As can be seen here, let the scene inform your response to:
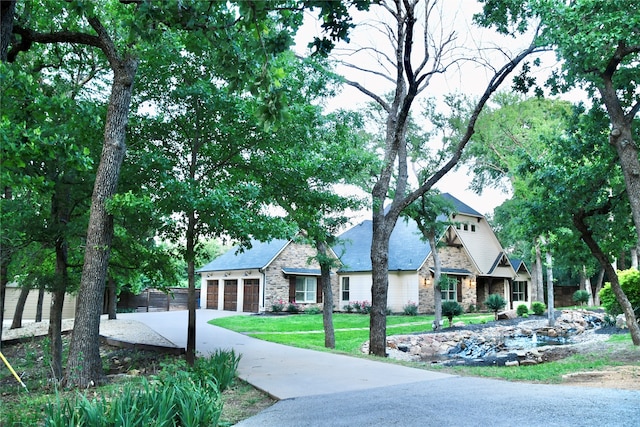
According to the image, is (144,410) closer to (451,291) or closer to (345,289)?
(345,289)

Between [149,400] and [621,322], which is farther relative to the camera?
[621,322]

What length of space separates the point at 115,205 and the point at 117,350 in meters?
7.34

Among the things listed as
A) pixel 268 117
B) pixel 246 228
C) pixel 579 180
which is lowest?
pixel 246 228

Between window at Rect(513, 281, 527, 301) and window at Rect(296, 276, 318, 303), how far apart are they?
582 inches

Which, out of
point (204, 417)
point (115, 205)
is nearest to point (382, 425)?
point (204, 417)

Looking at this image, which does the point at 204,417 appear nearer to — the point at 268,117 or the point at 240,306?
the point at 268,117

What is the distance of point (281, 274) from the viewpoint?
29.6 metres

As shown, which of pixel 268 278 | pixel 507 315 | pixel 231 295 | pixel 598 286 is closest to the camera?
pixel 507 315

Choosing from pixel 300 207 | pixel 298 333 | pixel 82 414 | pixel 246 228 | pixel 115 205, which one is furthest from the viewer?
pixel 298 333

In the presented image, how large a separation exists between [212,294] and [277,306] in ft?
26.1

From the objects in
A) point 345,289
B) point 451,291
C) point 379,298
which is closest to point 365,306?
→ point 345,289

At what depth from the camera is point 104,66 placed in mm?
11273

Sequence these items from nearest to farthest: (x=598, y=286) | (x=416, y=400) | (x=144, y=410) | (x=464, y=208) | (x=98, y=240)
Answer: (x=144, y=410) → (x=416, y=400) → (x=98, y=240) → (x=464, y=208) → (x=598, y=286)

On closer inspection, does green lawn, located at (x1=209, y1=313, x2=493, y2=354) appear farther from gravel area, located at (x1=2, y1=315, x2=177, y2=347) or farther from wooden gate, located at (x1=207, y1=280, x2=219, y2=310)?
wooden gate, located at (x1=207, y1=280, x2=219, y2=310)
